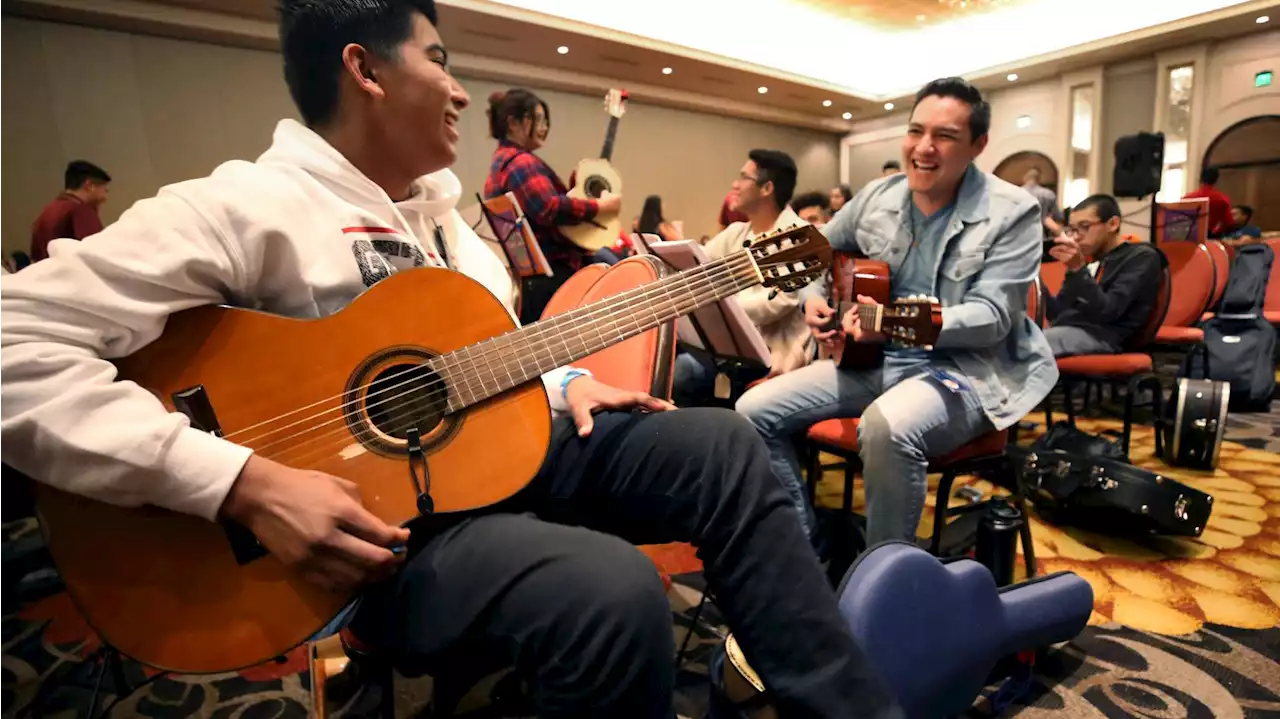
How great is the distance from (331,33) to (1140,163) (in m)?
5.66

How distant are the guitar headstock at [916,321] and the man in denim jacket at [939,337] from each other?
69 mm

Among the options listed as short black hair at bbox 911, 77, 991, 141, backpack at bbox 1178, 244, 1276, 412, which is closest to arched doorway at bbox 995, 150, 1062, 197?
backpack at bbox 1178, 244, 1276, 412

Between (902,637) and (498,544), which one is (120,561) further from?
(902,637)

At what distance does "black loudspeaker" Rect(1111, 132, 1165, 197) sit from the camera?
4.66 metres

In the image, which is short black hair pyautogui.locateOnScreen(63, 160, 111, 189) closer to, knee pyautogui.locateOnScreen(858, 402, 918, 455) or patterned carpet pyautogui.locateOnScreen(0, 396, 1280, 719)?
patterned carpet pyautogui.locateOnScreen(0, 396, 1280, 719)

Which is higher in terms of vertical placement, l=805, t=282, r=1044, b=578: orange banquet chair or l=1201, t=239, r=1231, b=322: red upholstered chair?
l=1201, t=239, r=1231, b=322: red upholstered chair

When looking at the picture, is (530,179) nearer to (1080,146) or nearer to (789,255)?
(789,255)

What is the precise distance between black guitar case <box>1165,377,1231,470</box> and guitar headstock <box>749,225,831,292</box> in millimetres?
2744

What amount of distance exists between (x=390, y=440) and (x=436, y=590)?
23 cm

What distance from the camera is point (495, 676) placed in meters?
1.74

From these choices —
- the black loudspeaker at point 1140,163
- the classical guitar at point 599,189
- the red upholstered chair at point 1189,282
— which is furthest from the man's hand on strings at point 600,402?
the black loudspeaker at point 1140,163

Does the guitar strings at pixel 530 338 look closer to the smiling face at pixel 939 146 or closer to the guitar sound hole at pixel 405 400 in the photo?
the guitar sound hole at pixel 405 400

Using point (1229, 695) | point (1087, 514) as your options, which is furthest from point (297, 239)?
point (1087, 514)

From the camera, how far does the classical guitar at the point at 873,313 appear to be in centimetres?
182
